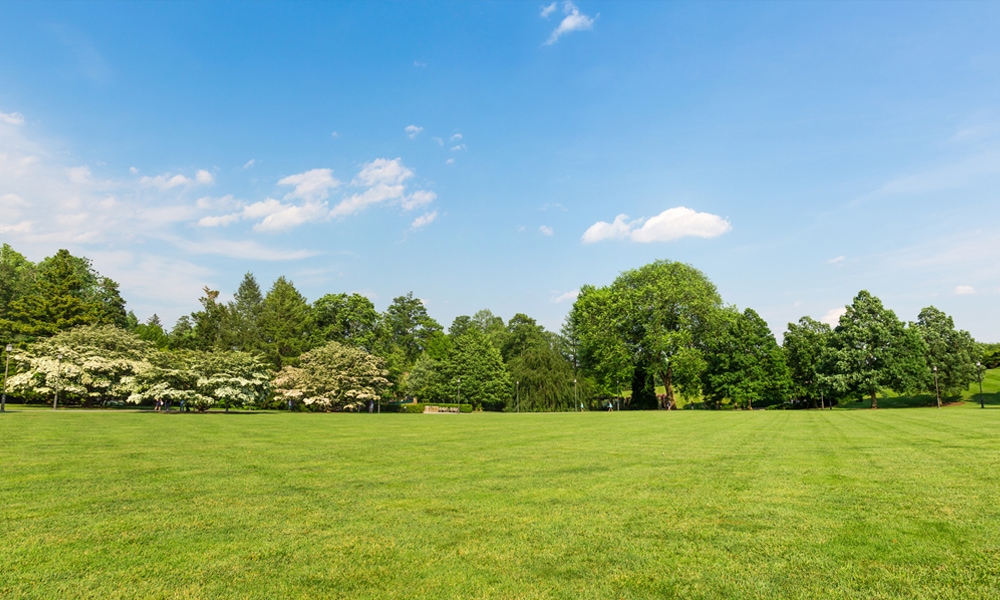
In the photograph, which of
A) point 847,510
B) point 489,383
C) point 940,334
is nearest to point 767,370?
point 940,334

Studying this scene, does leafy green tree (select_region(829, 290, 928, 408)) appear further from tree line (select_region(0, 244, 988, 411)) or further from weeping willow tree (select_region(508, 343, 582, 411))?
weeping willow tree (select_region(508, 343, 582, 411))

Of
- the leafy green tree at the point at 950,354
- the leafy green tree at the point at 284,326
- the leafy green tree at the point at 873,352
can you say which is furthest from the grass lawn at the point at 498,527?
the leafy green tree at the point at 950,354

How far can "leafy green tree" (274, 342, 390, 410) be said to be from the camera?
4947cm

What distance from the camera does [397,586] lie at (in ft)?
13.5

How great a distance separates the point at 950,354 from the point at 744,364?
22.6 metres

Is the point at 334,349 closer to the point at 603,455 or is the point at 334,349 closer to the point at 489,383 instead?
the point at 489,383

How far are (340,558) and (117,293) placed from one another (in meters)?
77.0

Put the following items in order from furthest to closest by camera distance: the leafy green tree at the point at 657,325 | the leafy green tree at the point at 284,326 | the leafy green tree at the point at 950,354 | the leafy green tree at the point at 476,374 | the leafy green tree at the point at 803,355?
the leafy green tree at the point at 284,326 → the leafy green tree at the point at 803,355 → the leafy green tree at the point at 476,374 → the leafy green tree at the point at 950,354 → the leafy green tree at the point at 657,325

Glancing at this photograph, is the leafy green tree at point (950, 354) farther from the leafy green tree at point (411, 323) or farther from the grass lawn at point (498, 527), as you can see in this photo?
the leafy green tree at point (411, 323)

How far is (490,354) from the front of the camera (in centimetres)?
6138

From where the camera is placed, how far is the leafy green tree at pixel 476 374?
196ft

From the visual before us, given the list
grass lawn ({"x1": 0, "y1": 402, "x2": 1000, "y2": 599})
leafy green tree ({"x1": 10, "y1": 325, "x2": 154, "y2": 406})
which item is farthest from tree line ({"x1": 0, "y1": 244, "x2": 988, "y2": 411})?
grass lawn ({"x1": 0, "y1": 402, "x2": 1000, "y2": 599})

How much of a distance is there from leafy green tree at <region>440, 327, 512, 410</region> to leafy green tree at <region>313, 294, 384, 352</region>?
41.0 ft

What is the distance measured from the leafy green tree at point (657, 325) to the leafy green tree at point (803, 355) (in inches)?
453
